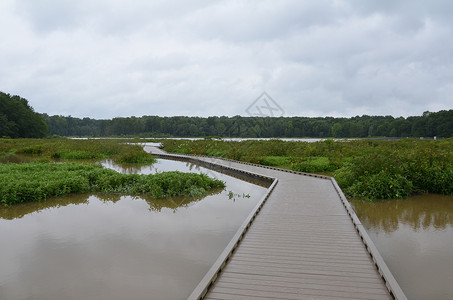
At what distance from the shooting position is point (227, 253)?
15.2 feet

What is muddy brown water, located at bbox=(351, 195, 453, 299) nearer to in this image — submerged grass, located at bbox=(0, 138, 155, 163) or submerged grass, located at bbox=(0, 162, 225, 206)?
submerged grass, located at bbox=(0, 162, 225, 206)

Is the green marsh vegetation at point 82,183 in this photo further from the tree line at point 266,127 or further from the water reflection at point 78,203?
the tree line at point 266,127

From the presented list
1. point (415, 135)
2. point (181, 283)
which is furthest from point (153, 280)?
point (415, 135)

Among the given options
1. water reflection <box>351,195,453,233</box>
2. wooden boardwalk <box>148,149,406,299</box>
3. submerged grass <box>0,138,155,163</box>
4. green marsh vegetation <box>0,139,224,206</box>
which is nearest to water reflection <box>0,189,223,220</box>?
green marsh vegetation <box>0,139,224,206</box>

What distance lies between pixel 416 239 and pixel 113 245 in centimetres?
622

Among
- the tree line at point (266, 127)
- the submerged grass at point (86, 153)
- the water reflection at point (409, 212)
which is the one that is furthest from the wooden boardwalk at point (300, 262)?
the tree line at point (266, 127)

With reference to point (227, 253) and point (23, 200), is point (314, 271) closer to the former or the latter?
point (227, 253)

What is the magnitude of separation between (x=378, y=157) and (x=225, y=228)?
6.61 meters

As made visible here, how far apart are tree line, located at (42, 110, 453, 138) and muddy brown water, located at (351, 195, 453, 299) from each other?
110ft

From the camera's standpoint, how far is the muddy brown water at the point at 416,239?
462 centimetres

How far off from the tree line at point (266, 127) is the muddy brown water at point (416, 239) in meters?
33.6

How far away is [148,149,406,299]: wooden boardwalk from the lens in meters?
3.66

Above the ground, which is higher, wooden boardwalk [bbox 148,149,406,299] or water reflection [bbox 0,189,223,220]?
wooden boardwalk [bbox 148,149,406,299]

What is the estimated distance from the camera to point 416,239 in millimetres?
6445
